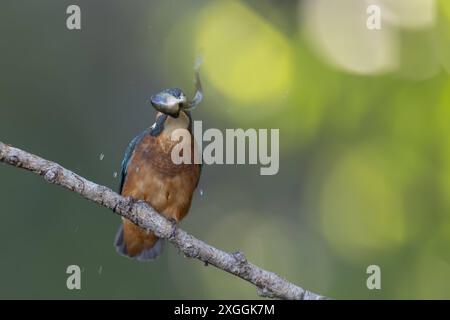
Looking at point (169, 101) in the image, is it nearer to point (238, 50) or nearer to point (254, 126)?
point (254, 126)

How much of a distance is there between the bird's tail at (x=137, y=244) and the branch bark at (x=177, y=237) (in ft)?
3.54

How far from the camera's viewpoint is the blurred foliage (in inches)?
174

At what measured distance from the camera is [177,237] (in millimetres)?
3258

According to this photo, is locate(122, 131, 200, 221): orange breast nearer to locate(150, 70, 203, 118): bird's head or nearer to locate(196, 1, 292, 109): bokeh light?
locate(150, 70, 203, 118): bird's head

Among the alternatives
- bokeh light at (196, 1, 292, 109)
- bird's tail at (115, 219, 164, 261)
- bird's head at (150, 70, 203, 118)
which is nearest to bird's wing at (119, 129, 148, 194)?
bird's tail at (115, 219, 164, 261)

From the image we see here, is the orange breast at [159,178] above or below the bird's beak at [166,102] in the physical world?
below

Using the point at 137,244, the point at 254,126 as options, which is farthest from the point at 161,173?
the point at 254,126

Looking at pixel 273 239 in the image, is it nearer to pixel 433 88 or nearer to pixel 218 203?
pixel 218 203

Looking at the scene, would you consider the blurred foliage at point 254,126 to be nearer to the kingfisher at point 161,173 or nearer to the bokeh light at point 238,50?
the bokeh light at point 238,50

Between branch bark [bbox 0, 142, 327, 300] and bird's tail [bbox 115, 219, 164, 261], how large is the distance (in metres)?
1.08

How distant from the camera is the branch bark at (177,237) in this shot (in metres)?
2.91

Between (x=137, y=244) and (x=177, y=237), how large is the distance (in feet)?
3.85

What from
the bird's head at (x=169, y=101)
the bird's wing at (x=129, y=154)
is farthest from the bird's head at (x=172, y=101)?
the bird's wing at (x=129, y=154)

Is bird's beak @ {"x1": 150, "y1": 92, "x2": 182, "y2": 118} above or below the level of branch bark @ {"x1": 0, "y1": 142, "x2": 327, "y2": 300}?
above
